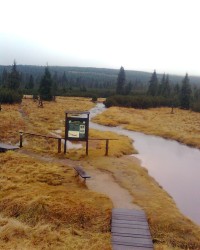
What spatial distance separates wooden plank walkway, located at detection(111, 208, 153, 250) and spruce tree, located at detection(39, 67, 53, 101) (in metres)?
61.9

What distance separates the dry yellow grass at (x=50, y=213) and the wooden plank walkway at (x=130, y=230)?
1.18ft

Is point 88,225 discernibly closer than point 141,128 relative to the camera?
Yes

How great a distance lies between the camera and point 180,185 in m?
19.1

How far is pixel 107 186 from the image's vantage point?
53.9 ft

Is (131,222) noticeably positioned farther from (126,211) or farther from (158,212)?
(158,212)

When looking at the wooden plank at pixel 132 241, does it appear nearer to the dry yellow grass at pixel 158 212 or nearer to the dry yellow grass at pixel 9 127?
the dry yellow grass at pixel 158 212

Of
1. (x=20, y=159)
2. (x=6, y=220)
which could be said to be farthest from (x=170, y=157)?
(x=6, y=220)

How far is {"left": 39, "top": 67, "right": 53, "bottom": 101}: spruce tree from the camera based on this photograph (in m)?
72.8

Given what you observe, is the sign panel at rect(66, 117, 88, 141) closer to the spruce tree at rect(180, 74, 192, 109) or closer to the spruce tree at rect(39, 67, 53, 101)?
the spruce tree at rect(39, 67, 53, 101)

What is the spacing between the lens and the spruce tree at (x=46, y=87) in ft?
239

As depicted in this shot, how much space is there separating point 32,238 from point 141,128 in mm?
32016

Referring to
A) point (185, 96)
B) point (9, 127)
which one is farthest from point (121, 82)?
point (9, 127)

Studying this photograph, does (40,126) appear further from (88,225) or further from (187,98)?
(187,98)

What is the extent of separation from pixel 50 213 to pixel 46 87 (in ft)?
206
